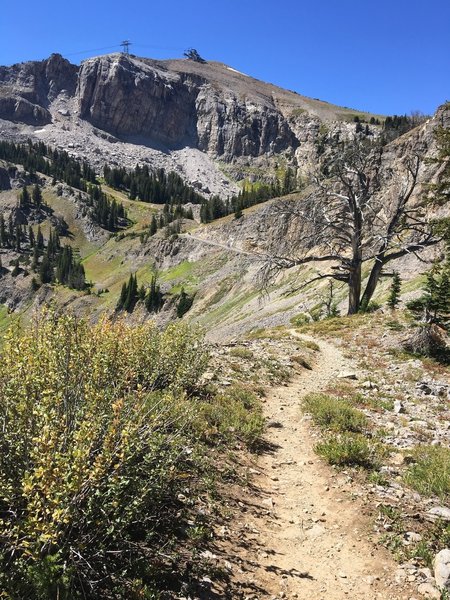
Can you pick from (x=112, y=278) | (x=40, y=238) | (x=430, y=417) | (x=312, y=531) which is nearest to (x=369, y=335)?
(x=430, y=417)

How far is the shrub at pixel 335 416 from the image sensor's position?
35.9 feet

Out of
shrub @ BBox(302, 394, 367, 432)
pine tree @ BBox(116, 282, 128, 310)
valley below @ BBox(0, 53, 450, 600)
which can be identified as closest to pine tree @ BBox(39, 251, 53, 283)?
pine tree @ BBox(116, 282, 128, 310)

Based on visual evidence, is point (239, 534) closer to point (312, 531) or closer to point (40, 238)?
point (312, 531)

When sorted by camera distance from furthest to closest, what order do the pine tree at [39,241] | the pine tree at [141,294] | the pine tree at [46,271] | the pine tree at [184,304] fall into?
1. the pine tree at [39,241]
2. the pine tree at [46,271]
3. the pine tree at [141,294]
4. the pine tree at [184,304]

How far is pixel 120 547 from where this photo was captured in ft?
17.1

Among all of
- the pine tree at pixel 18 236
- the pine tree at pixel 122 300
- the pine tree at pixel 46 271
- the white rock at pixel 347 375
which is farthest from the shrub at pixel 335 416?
the pine tree at pixel 18 236

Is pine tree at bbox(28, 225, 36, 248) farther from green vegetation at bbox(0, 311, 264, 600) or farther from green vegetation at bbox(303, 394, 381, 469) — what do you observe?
green vegetation at bbox(0, 311, 264, 600)

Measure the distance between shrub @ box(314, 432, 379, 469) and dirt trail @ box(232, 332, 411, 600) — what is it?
0.80ft

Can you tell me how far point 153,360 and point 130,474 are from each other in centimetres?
497

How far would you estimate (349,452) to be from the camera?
9000 mm

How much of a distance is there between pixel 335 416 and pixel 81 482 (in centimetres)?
858

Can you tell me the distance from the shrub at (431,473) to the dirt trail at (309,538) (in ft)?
4.06

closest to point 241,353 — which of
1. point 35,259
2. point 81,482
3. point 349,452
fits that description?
point 349,452

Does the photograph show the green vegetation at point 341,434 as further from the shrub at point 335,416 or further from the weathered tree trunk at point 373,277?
the weathered tree trunk at point 373,277
